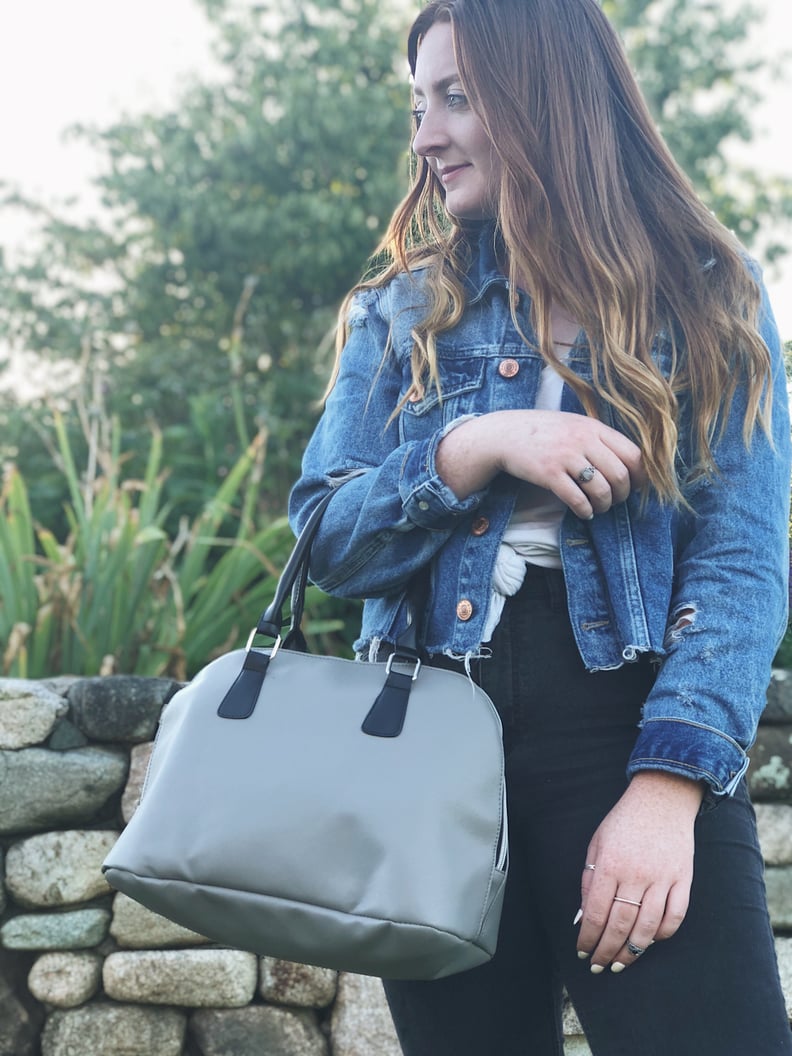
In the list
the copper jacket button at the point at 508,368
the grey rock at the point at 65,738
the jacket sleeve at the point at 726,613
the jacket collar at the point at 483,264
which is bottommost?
the grey rock at the point at 65,738

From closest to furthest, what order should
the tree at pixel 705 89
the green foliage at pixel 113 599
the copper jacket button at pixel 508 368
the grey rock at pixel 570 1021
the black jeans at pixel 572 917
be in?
the black jeans at pixel 572 917, the copper jacket button at pixel 508 368, the grey rock at pixel 570 1021, the green foliage at pixel 113 599, the tree at pixel 705 89

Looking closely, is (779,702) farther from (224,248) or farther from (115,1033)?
(224,248)

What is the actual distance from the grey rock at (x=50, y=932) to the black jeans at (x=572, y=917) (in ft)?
4.54

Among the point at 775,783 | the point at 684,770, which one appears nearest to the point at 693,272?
the point at 684,770

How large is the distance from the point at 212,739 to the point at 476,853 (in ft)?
1.04

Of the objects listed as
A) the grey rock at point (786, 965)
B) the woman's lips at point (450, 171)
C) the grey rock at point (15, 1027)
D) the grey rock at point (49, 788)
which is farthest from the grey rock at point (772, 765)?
the grey rock at point (15, 1027)

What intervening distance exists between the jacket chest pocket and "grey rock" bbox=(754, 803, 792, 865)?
5.04 ft

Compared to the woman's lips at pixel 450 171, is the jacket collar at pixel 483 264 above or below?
below

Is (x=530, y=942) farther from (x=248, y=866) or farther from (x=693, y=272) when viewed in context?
(x=693, y=272)

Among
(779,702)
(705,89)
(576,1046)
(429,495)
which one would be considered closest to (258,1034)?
(576,1046)

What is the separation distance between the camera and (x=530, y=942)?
1.26m

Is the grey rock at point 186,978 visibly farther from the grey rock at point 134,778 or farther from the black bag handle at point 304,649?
the black bag handle at point 304,649

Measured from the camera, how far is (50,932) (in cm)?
244

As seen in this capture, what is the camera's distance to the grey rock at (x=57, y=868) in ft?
8.06
